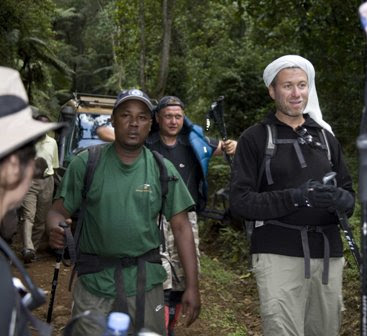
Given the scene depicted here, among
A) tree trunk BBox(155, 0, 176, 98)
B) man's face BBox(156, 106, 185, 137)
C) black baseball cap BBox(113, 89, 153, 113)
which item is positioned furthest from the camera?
tree trunk BBox(155, 0, 176, 98)

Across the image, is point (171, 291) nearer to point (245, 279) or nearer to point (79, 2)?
point (245, 279)

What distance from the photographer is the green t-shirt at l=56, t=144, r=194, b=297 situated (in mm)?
3588

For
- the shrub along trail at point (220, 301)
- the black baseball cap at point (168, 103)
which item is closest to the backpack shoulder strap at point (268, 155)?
the black baseball cap at point (168, 103)

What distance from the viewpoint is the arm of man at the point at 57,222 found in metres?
3.63

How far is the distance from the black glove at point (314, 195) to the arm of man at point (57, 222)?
1364 millimetres

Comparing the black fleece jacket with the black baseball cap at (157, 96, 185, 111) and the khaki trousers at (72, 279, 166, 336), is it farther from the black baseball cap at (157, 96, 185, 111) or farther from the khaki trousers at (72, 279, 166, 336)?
the black baseball cap at (157, 96, 185, 111)

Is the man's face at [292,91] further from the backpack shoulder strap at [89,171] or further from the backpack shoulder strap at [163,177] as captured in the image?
the backpack shoulder strap at [89,171]

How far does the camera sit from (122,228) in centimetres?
358

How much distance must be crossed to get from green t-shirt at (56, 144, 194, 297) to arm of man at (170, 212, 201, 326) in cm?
16

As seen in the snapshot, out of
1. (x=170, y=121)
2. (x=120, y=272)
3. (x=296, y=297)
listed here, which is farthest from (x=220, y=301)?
(x=120, y=272)

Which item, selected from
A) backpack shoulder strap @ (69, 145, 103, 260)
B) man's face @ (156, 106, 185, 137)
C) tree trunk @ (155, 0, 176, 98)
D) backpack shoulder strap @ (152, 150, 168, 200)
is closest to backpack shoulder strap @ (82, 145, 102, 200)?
backpack shoulder strap @ (69, 145, 103, 260)

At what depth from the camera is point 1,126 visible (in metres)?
1.85

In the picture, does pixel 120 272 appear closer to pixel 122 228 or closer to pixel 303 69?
pixel 122 228

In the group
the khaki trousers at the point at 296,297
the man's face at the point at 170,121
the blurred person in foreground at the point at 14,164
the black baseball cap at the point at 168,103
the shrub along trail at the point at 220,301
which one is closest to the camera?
the blurred person in foreground at the point at 14,164
